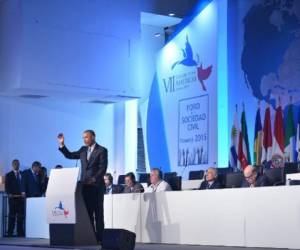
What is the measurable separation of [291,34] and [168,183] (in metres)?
4.57

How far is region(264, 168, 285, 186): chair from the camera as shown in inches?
293

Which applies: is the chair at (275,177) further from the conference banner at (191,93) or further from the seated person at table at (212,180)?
the conference banner at (191,93)

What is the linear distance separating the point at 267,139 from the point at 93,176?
5524mm

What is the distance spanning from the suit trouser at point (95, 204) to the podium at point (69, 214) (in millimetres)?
49

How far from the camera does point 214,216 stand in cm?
724

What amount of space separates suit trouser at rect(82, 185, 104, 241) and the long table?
2.82 ft

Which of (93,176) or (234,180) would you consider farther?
(234,180)

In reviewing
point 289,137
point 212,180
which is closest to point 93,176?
point 212,180

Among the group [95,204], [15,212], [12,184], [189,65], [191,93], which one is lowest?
[15,212]

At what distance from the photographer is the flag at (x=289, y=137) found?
11.5 meters

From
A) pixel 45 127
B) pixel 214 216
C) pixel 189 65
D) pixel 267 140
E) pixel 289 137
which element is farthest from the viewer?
pixel 45 127

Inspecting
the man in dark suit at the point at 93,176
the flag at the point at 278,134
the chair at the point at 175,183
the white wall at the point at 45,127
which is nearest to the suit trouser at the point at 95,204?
the man in dark suit at the point at 93,176

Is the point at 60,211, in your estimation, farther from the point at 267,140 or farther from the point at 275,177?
the point at 267,140

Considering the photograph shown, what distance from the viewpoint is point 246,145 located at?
40.7 ft
